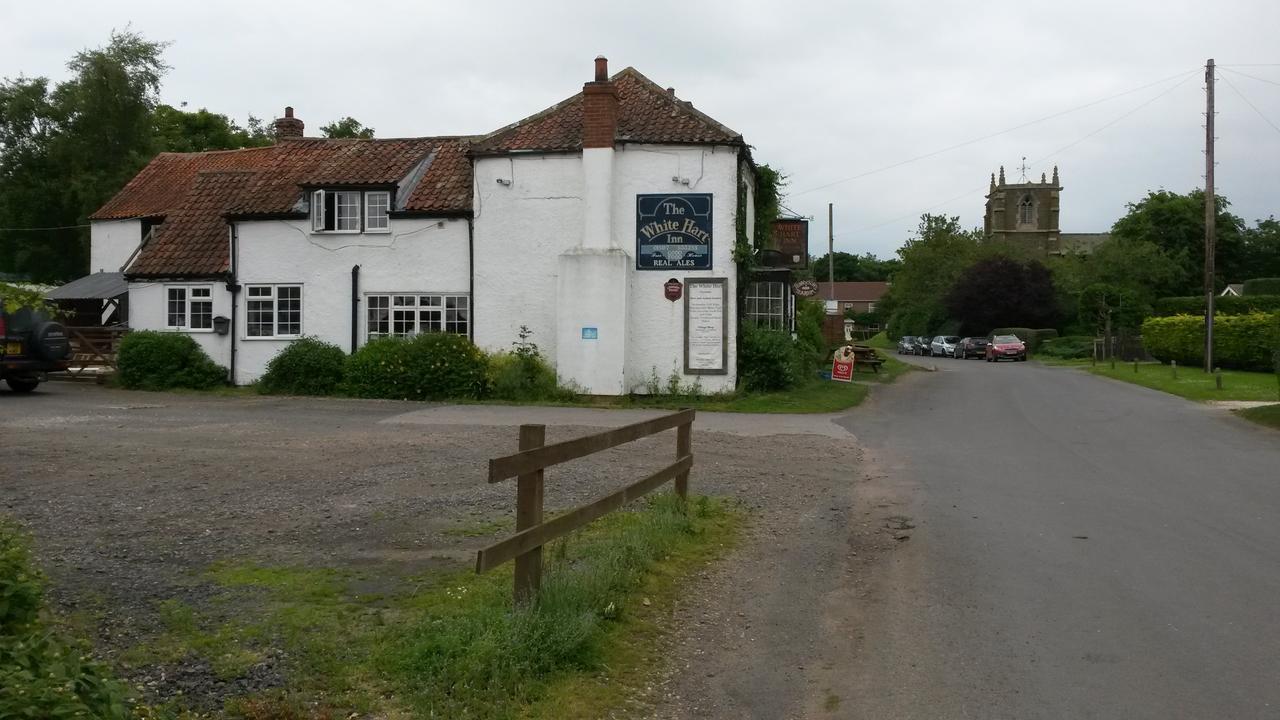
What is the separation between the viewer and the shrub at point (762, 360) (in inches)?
961

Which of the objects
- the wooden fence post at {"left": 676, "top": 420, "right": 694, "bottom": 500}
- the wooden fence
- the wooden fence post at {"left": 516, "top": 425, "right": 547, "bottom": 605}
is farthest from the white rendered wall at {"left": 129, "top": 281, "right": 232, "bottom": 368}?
the wooden fence post at {"left": 516, "top": 425, "right": 547, "bottom": 605}

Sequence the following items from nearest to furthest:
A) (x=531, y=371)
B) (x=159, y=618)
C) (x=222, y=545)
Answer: (x=159, y=618)
(x=222, y=545)
(x=531, y=371)

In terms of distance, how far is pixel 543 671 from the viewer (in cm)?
522

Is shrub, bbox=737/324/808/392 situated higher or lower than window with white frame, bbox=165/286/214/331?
lower

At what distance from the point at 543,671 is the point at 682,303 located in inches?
746

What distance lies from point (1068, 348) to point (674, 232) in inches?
1606

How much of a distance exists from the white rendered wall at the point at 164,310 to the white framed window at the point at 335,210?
306cm

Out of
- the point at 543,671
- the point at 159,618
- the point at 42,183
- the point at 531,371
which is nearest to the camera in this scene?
the point at 543,671

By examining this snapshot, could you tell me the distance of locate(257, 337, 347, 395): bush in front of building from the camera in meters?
24.6

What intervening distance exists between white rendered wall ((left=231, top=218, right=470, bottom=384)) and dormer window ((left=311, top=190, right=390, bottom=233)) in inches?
9.4

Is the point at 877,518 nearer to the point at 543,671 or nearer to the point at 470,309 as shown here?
the point at 543,671

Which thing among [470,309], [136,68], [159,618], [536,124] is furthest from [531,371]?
[136,68]

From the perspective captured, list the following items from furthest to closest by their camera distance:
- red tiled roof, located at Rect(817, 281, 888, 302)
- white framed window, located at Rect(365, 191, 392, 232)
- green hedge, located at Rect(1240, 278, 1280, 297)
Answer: red tiled roof, located at Rect(817, 281, 888, 302) → green hedge, located at Rect(1240, 278, 1280, 297) → white framed window, located at Rect(365, 191, 392, 232)

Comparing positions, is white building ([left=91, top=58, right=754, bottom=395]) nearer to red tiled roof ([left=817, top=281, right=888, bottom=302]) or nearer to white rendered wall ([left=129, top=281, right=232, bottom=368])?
white rendered wall ([left=129, top=281, right=232, bottom=368])
